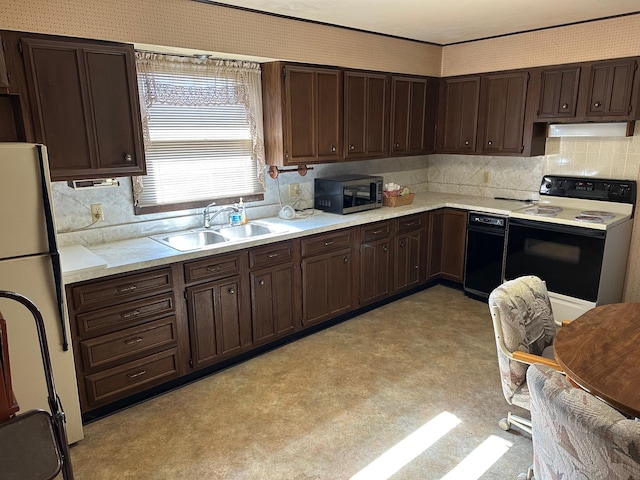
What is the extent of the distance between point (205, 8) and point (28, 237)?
1.82 meters

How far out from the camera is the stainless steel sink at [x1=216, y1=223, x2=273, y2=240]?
11.4 ft

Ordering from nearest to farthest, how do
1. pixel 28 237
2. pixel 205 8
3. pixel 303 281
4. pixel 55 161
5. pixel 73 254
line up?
pixel 28 237 < pixel 55 161 < pixel 73 254 < pixel 205 8 < pixel 303 281

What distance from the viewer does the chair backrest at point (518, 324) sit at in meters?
2.18

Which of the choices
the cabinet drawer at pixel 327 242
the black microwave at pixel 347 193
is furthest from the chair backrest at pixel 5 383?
the black microwave at pixel 347 193

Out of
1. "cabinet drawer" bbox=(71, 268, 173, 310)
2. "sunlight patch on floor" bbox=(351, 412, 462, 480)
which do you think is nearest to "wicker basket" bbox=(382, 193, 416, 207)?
"sunlight patch on floor" bbox=(351, 412, 462, 480)

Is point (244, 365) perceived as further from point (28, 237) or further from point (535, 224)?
point (535, 224)

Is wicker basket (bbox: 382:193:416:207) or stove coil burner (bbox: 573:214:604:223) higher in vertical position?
wicker basket (bbox: 382:193:416:207)

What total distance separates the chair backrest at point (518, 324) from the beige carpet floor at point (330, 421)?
45 centimetres

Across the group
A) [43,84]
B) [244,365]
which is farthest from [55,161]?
[244,365]

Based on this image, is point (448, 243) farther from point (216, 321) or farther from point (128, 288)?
point (128, 288)

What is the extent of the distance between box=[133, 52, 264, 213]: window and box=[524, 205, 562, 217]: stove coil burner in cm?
234

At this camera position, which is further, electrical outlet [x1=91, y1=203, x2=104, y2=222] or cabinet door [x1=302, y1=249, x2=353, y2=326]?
cabinet door [x1=302, y1=249, x2=353, y2=326]

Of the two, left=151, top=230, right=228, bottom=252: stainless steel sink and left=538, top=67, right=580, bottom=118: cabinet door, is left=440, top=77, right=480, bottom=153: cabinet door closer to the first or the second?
left=538, top=67, right=580, bottom=118: cabinet door

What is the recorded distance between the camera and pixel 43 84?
2.40 meters
